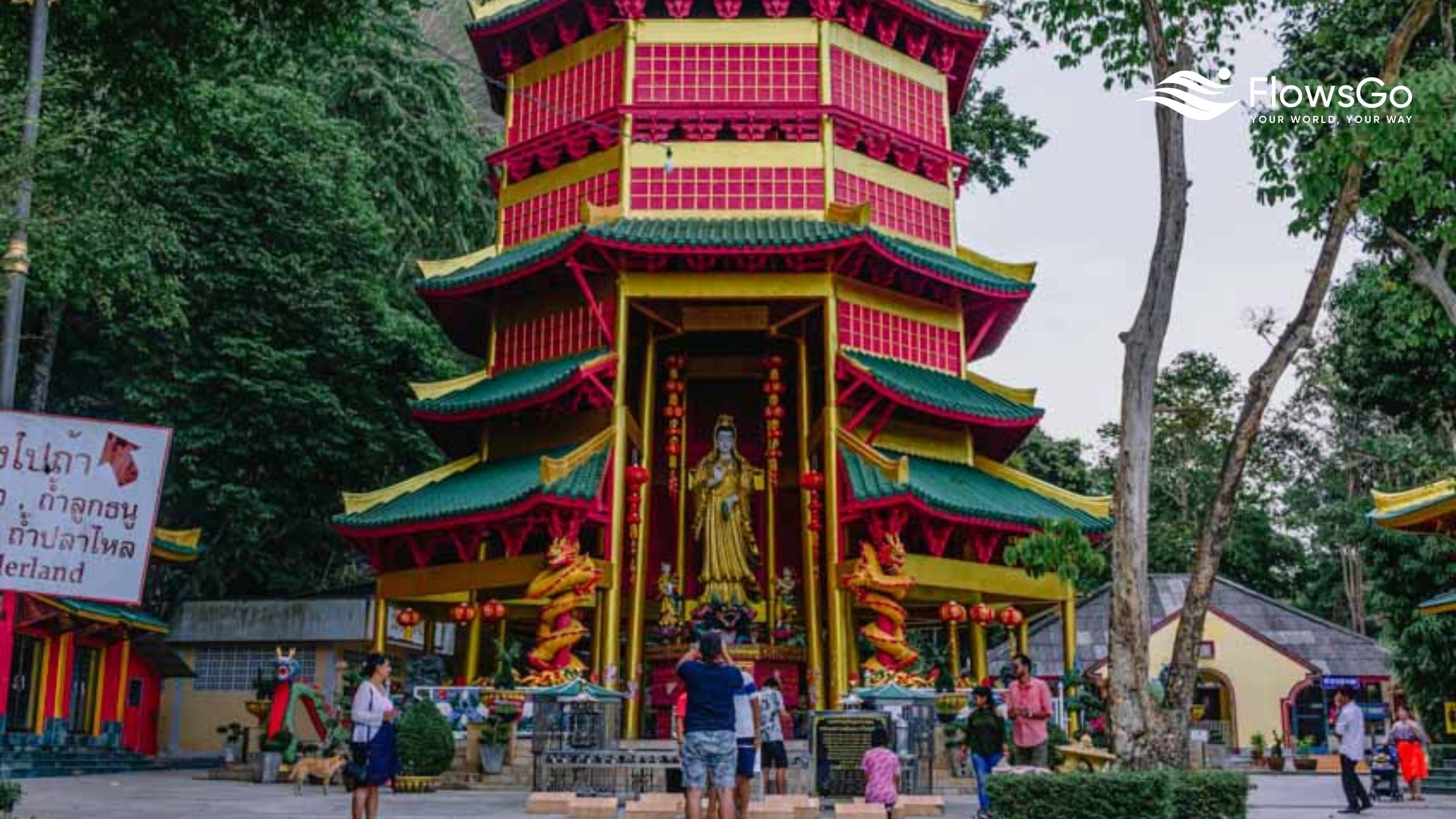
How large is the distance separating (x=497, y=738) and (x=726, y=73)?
44.1ft

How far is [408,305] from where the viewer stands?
36.7 m

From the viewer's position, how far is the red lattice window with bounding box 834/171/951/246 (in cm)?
2584

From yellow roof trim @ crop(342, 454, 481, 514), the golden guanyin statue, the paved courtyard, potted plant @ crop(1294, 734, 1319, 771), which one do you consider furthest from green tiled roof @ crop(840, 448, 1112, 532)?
potted plant @ crop(1294, 734, 1319, 771)

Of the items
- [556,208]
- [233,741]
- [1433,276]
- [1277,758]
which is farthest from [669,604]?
[1277,758]

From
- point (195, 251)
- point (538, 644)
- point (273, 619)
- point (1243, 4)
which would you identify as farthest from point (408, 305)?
point (1243, 4)

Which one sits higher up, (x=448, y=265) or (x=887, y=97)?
(x=887, y=97)

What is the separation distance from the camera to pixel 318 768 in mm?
19109

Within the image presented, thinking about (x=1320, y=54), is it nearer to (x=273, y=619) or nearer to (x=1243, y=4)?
(x=1243, y=4)

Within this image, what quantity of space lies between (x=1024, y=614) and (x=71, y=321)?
2262 cm

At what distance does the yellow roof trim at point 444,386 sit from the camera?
26.3 metres

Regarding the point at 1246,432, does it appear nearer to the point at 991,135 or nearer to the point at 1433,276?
the point at 1433,276

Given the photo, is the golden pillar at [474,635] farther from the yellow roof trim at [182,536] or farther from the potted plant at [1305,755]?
the potted plant at [1305,755]

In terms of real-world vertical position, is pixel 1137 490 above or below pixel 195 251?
below

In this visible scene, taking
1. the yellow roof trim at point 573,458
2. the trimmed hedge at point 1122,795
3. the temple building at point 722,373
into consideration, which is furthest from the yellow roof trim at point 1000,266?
the trimmed hedge at point 1122,795
